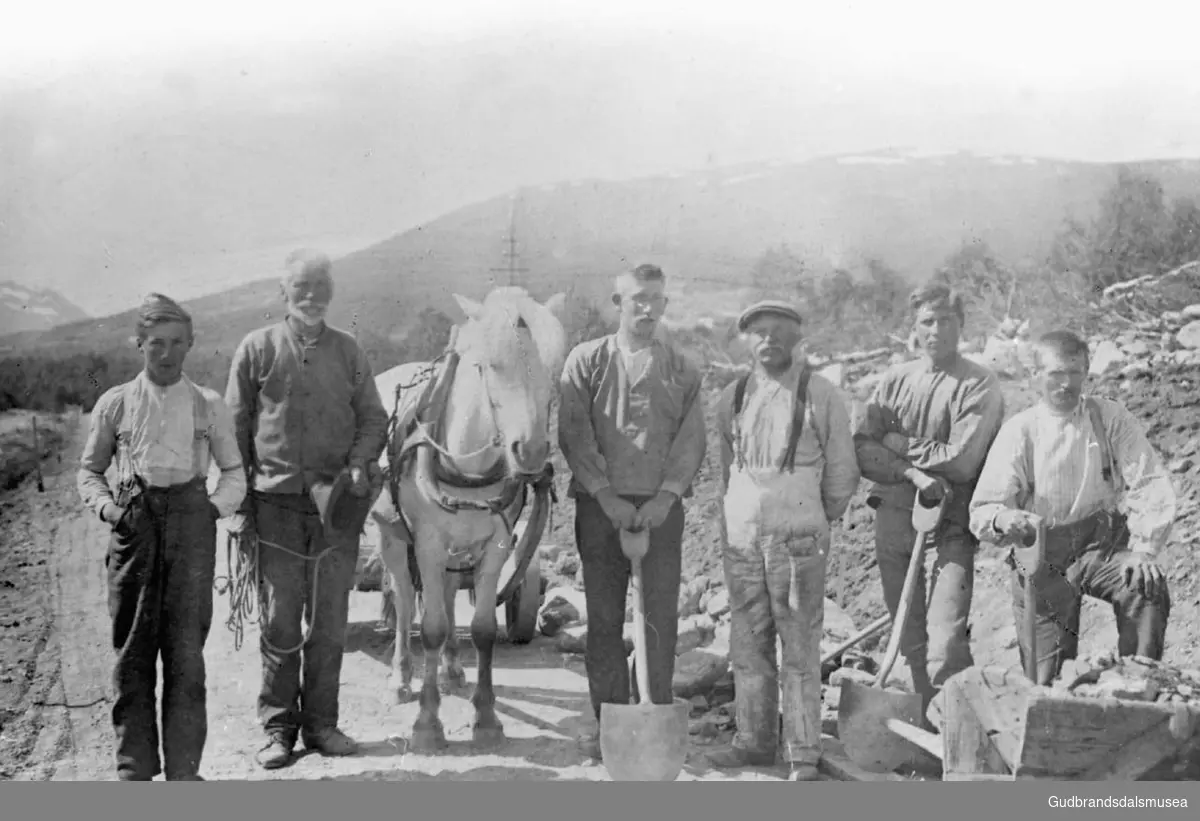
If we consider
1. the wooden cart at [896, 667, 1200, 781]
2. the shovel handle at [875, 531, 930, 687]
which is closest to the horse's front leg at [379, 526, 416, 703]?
the shovel handle at [875, 531, 930, 687]

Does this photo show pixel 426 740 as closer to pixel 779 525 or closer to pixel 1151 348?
pixel 779 525

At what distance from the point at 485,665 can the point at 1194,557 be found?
158 inches

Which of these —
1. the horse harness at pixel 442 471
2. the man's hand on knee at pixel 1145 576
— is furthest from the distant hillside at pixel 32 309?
the man's hand on knee at pixel 1145 576

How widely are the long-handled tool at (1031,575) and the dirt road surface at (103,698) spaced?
1.44 metres

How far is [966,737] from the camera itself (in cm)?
632

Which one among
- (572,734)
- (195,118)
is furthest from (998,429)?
(195,118)

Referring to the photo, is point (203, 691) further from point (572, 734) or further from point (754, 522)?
point (754, 522)

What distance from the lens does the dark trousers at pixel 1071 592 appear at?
263 inches

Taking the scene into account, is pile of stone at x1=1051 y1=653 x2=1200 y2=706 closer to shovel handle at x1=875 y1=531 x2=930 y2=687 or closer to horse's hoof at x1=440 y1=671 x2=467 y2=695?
shovel handle at x1=875 y1=531 x2=930 y2=687

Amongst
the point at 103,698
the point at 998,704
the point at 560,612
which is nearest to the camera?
the point at 998,704

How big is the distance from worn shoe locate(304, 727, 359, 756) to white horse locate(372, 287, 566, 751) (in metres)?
0.35

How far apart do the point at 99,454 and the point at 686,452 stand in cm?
291

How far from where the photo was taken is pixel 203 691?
6.36m

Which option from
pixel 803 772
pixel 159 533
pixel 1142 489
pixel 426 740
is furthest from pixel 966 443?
pixel 159 533
